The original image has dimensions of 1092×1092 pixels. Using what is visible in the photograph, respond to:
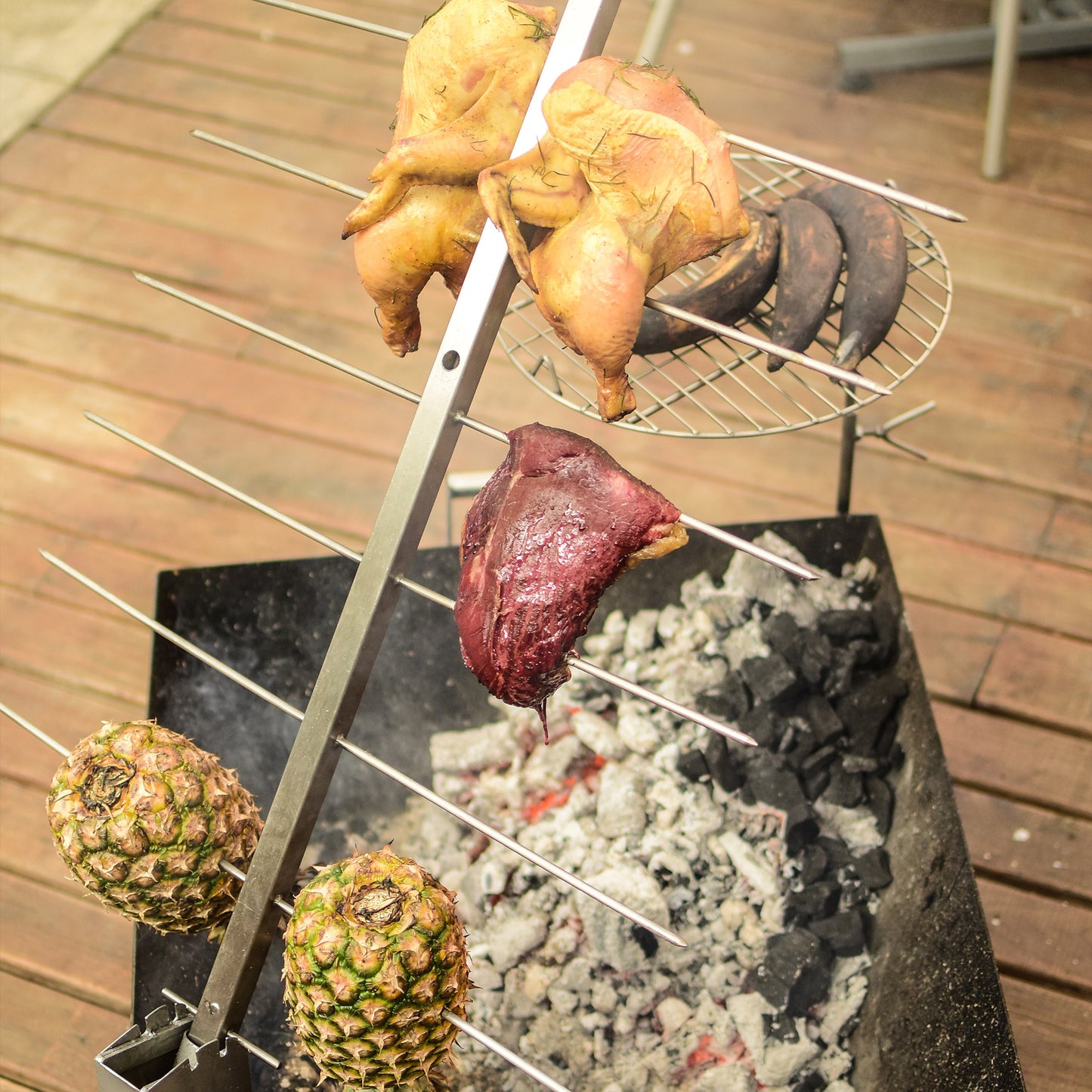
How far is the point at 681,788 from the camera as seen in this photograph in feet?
6.19

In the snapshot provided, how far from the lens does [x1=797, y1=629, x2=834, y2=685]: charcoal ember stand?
192 centimetres

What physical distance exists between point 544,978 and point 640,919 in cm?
76

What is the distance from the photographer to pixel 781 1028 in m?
1.67

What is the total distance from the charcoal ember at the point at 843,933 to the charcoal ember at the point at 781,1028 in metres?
0.13

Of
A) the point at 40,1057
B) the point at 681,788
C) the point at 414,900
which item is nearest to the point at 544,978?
the point at 681,788

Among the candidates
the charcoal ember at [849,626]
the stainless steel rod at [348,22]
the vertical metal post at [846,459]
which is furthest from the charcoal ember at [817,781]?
the stainless steel rod at [348,22]

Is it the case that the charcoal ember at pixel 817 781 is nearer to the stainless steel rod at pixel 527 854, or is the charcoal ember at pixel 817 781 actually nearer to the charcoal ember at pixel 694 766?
the charcoal ember at pixel 694 766

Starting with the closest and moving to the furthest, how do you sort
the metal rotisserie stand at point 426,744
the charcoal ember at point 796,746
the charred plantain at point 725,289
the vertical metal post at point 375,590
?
the vertical metal post at point 375,590 < the metal rotisserie stand at point 426,744 < the charred plantain at point 725,289 < the charcoal ember at point 796,746

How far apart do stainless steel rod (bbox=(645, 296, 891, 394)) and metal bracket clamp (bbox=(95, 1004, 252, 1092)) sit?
2.98ft

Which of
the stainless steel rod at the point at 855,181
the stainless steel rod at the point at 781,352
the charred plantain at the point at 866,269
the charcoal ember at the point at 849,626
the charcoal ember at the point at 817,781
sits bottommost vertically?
the charcoal ember at the point at 817,781

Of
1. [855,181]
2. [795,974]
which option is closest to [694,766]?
[795,974]

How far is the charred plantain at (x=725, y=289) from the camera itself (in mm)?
1541

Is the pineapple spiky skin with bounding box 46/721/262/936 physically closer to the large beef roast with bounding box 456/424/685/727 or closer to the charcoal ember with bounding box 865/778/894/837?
the large beef roast with bounding box 456/424/685/727

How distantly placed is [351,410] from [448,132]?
5.55 feet
